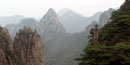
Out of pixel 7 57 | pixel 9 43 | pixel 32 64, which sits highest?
pixel 9 43

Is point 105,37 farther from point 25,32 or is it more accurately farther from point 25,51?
point 25,32

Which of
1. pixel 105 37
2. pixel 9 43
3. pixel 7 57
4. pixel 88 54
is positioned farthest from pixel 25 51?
pixel 88 54

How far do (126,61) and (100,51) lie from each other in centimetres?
310

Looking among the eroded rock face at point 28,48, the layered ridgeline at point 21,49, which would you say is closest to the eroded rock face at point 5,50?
the layered ridgeline at point 21,49

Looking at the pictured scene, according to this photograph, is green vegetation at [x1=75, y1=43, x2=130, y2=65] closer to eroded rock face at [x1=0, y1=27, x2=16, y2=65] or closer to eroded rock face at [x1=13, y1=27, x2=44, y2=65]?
eroded rock face at [x1=0, y1=27, x2=16, y2=65]

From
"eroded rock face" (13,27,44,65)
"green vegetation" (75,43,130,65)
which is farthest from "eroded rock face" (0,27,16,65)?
"green vegetation" (75,43,130,65)

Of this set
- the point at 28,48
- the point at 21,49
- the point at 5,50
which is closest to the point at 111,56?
the point at 5,50

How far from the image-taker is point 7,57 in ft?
234

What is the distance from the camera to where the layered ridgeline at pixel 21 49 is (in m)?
73.2

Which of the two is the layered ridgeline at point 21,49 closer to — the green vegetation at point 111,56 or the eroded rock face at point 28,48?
the eroded rock face at point 28,48

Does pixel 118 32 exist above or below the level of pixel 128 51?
above

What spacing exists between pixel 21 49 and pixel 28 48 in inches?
139

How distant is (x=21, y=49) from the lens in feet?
280

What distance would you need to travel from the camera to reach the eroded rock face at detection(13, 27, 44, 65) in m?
84.0
